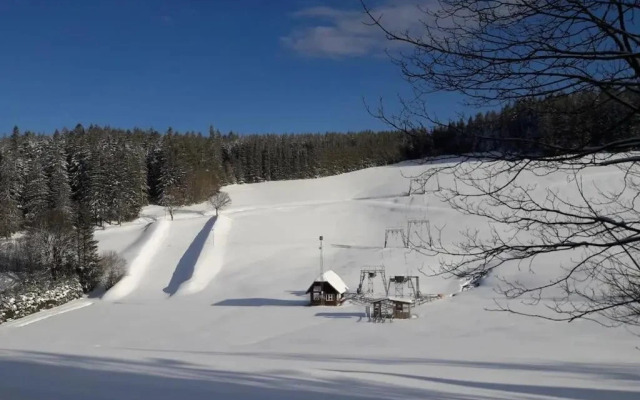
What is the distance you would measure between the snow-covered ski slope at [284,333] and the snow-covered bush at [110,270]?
1.00 m

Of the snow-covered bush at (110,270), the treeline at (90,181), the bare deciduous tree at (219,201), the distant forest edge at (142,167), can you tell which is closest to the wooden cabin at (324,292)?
the distant forest edge at (142,167)

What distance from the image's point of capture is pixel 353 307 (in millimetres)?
28719

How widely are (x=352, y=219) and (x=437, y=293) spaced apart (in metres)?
19.0

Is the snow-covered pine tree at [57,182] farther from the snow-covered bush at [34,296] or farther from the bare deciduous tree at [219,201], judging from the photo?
the snow-covered bush at [34,296]

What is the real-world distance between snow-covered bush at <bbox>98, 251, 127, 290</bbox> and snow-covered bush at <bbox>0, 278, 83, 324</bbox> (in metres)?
1.83

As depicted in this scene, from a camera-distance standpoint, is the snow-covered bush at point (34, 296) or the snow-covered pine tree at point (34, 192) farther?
the snow-covered pine tree at point (34, 192)

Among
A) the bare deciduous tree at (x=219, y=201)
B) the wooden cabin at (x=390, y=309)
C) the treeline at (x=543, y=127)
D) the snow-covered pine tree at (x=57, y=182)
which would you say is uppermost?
the snow-covered pine tree at (x=57, y=182)

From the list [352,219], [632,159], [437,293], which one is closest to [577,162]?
[632,159]

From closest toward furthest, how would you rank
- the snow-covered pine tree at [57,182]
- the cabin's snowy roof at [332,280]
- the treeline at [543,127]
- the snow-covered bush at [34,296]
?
the treeline at [543,127], the snow-covered bush at [34,296], the cabin's snowy roof at [332,280], the snow-covered pine tree at [57,182]

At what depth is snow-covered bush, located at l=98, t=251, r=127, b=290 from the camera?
1452 inches

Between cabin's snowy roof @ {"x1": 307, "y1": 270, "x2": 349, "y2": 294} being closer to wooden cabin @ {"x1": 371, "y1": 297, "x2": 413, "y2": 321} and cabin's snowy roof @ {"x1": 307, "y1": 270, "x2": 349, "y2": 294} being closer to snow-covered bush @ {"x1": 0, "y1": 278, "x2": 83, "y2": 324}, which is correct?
wooden cabin @ {"x1": 371, "y1": 297, "x2": 413, "y2": 321}

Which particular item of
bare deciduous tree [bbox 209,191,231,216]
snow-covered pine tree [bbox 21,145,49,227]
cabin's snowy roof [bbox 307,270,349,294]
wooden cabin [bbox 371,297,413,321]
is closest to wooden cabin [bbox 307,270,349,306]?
cabin's snowy roof [bbox 307,270,349,294]

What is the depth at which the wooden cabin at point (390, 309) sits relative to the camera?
24797 mm

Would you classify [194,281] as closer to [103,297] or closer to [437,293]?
[103,297]
